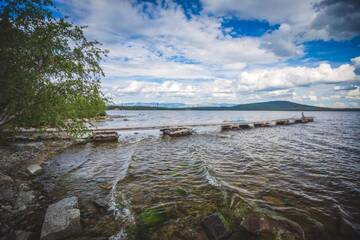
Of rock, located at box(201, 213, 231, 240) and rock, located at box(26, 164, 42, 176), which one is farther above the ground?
rock, located at box(201, 213, 231, 240)

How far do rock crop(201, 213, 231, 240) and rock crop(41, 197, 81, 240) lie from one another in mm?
4258

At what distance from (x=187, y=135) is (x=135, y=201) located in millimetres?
25409

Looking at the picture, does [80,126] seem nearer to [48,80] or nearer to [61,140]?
[48,80]

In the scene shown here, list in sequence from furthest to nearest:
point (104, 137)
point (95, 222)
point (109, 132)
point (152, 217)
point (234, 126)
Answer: point (234, 126) → point (109, 132) → point (104, 137) → point (152, 217) → point (95, 222)

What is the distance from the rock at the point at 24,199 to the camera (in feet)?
23.7

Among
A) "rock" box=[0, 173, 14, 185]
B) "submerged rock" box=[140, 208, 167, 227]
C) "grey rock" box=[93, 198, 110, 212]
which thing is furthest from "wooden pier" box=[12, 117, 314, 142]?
"submerged rock" box=[140, 208, 167, 227]

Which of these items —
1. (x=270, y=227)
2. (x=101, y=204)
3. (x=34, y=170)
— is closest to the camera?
(x=270, y=227)

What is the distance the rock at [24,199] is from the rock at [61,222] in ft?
6.74

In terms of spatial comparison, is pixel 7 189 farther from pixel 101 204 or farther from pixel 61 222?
pixel 61 222

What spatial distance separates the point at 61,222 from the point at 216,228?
5.01 meters

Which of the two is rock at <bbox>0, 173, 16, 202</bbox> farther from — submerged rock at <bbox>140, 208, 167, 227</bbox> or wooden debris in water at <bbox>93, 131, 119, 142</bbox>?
wooden debris in water at <bbox>93, 131, 119, 142</bbox>

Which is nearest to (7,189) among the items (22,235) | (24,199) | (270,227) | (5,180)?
(5,180)

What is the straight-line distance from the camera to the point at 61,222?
5629mm

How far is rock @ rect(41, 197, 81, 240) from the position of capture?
17.3ft
